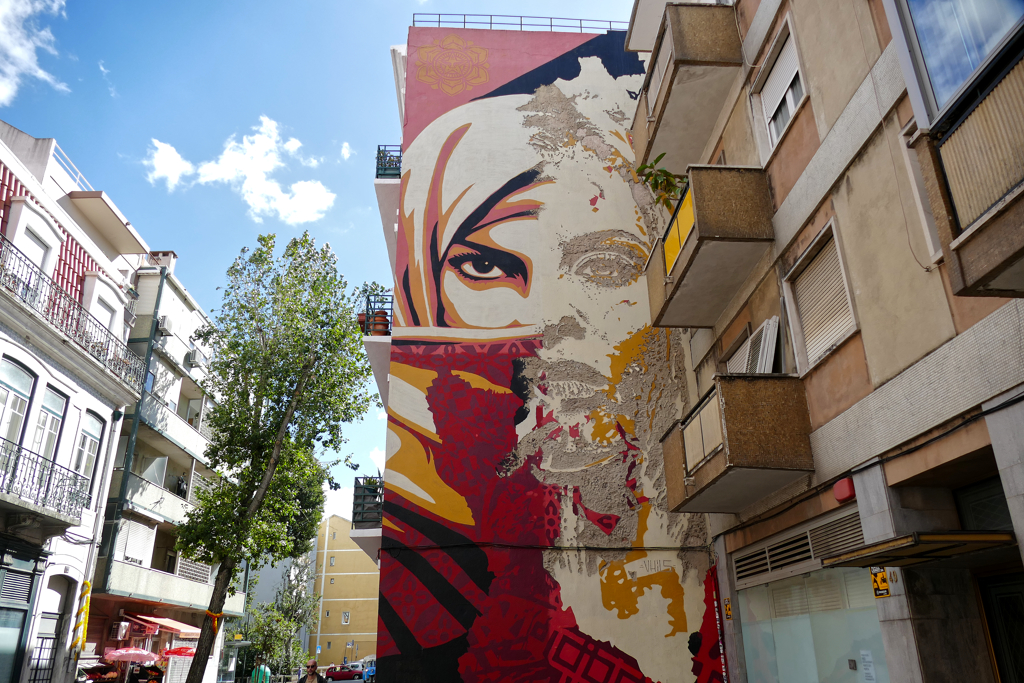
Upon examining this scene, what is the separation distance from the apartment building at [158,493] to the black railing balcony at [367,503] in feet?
28.1

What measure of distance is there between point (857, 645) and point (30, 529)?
16947 millimetres

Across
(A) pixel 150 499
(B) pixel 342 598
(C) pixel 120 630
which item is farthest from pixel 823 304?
(B) pixel 342 598

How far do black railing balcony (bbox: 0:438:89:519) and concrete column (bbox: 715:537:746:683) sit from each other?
45.3ft

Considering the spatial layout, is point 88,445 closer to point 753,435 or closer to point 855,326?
point 753,435

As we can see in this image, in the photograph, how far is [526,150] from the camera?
49.1 feet

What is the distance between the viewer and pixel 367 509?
15.0m

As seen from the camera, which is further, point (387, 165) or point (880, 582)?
point (387, 165)

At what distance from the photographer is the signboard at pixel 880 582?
640cm

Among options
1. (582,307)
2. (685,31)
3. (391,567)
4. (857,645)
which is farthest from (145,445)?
(857,645)

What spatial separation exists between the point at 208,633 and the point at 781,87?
18.1 metres

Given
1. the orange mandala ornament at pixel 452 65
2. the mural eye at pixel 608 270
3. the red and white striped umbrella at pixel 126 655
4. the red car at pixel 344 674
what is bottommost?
the red car at pixel 344 674

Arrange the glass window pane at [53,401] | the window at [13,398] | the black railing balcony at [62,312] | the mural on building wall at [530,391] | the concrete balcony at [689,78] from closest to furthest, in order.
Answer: the concrete balcony at [689,78] < the mural on building wall at [530,391] < the window at [13,398] < the black railing balcony at [62,312] < the glass window pane at [53,401]

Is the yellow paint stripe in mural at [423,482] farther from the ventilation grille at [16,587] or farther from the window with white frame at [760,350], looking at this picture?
the ventilation grille at [16,587]

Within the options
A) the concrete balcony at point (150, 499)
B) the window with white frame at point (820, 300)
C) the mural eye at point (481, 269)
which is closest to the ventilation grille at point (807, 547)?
the window with white frame at point (820, 300)
